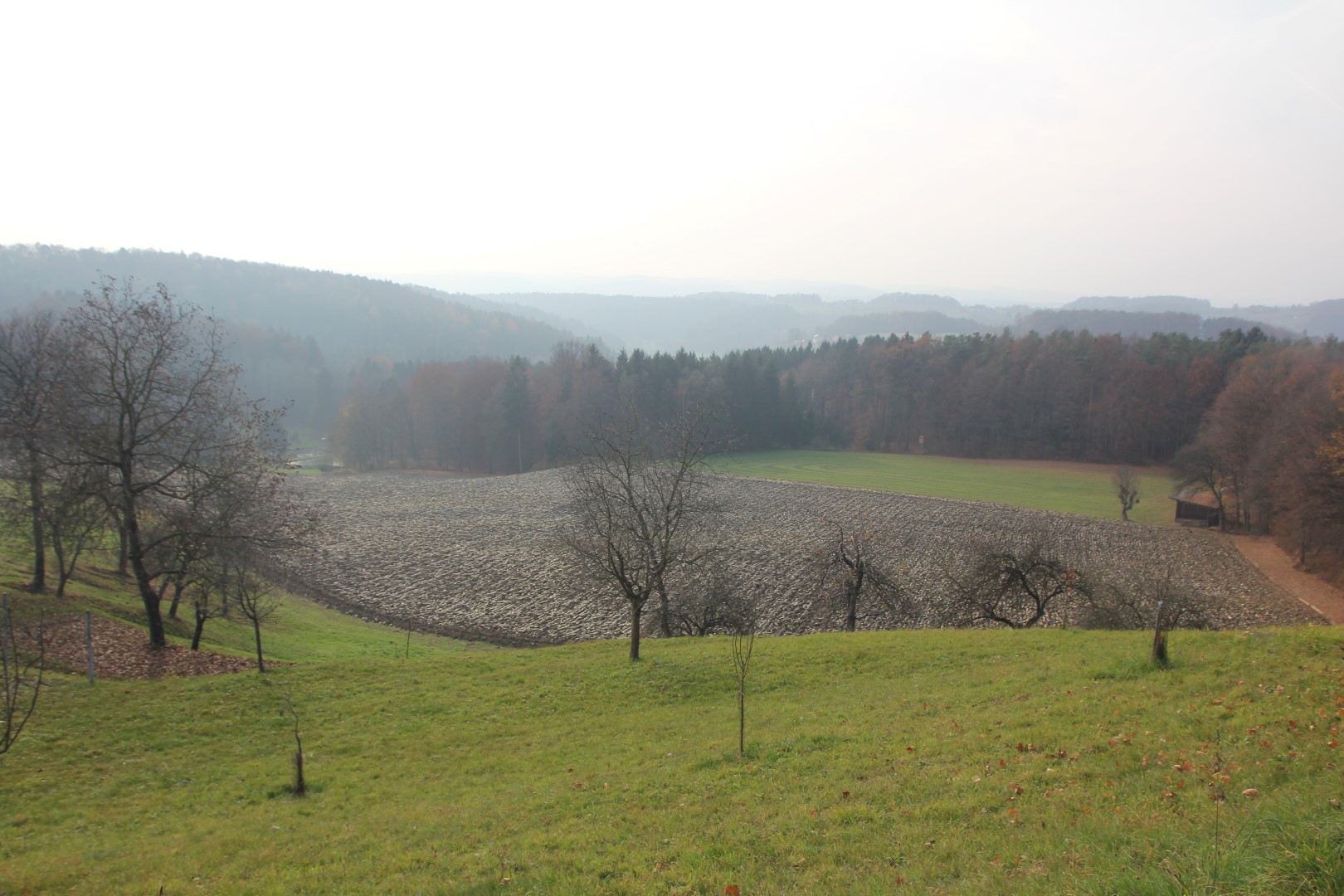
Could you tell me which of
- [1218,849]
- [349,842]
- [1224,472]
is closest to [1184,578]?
[1224,472]

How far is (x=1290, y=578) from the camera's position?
3800cm

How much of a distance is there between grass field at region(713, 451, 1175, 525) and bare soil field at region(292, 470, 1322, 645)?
4974mm

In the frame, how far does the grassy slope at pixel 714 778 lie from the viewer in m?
6.69

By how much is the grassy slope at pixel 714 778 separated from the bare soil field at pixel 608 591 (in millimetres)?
14554

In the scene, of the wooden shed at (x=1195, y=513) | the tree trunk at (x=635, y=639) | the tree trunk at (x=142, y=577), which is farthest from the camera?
the wooden shed at (x=1195, y=513)

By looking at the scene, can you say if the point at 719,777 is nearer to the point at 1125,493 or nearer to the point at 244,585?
the point at 244,585

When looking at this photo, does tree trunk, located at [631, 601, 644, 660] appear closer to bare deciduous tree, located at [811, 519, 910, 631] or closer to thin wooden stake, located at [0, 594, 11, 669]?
bare deciduous tree, located at [811, 519, 910, 631]

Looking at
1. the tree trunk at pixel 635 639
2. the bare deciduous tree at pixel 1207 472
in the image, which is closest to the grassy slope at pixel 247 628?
the tree trunk at pixel 635 639

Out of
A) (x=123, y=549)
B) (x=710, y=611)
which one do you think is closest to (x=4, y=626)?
(x=123, y=549)

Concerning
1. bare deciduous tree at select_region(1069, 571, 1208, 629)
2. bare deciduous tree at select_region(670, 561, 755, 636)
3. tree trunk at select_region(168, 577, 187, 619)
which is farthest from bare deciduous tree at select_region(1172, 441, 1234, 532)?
tree trunk at select_region(168, 577, 187, 619)

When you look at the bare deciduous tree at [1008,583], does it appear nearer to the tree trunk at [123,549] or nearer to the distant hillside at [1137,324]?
the tree trunk at [123,549]

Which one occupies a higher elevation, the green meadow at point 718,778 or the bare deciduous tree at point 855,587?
the green meadow at point 718,778

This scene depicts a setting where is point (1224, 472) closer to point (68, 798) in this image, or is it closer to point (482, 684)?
point (482, 684)

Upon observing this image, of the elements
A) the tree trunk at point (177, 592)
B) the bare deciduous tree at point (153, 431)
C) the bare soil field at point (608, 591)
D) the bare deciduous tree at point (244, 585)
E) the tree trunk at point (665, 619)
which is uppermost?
the bare deciduous tree at point (153, 431)
